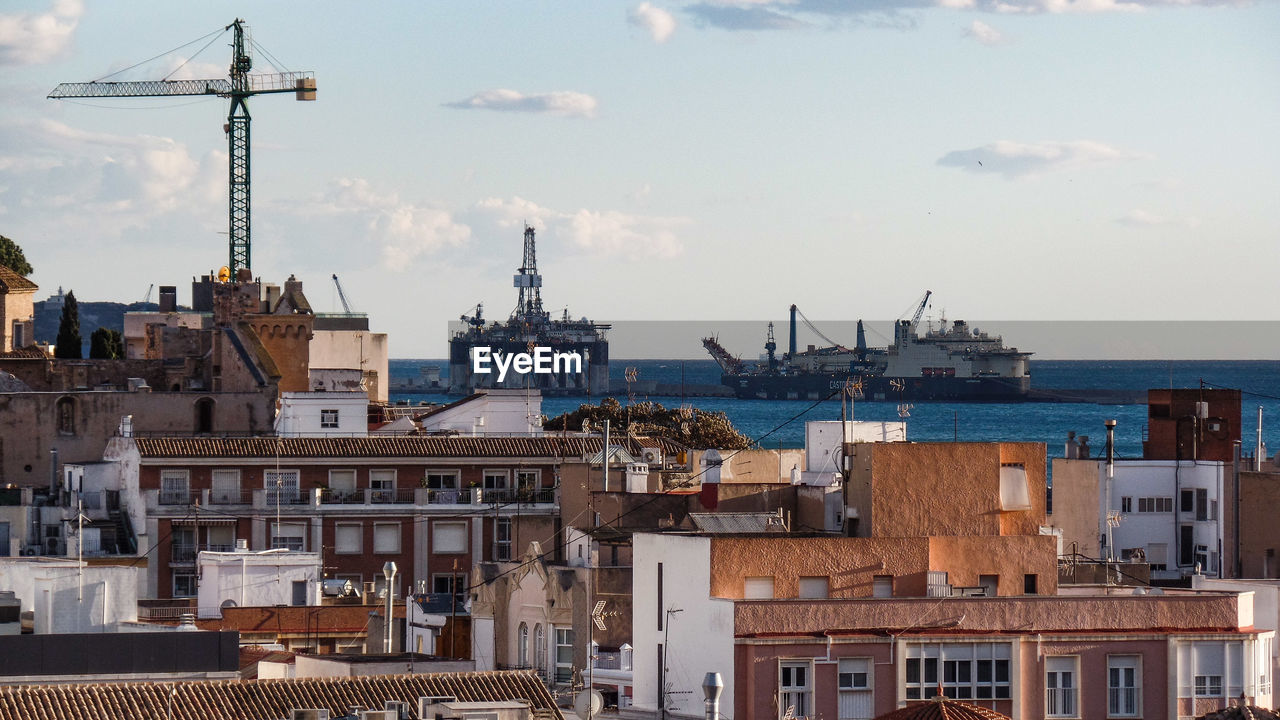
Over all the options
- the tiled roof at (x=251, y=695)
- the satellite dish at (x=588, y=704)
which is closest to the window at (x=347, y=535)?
the satellite dish at (x=588, y=704)

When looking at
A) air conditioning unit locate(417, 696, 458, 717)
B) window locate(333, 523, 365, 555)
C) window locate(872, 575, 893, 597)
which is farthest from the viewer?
window locate(333, 523, 365, 555)

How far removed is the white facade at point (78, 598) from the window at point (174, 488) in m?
19.3

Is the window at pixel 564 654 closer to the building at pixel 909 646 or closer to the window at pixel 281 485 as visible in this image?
the building at pixel 909 646

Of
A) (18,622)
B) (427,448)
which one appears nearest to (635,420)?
(427,448)

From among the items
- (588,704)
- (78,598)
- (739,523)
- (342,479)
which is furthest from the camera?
(342,479)

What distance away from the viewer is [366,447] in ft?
188

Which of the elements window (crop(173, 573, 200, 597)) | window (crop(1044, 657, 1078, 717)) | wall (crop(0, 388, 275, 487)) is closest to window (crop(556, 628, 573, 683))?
window (crop(1044, 657, 1078, 717))

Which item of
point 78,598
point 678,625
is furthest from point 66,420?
point 678,625

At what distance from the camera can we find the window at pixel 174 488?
54.9 metres

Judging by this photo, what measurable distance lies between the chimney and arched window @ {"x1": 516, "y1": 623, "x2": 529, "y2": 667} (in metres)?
75.1

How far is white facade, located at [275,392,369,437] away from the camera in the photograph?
61812 millimetres

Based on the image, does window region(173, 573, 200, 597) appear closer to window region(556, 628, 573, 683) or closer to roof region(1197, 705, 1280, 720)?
window region(556, 628, 573, 683)

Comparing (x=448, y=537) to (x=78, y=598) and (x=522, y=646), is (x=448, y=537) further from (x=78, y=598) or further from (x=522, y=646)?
(x=78, y=598)

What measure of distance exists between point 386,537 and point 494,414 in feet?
41.6
